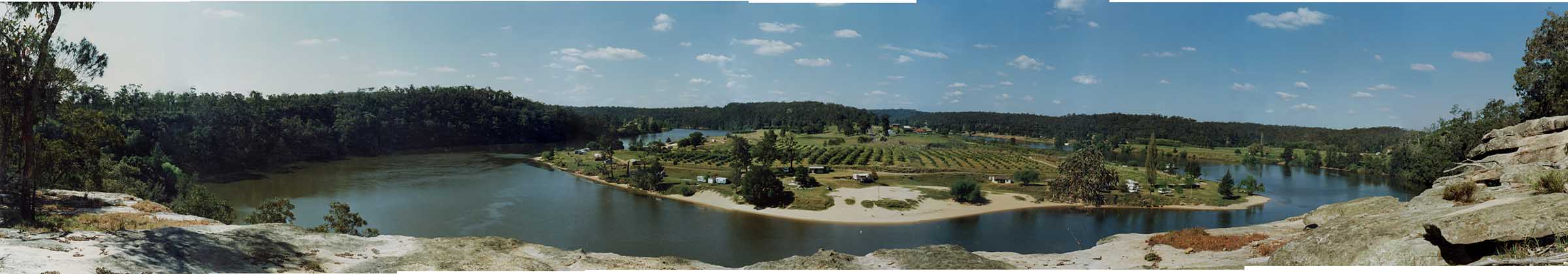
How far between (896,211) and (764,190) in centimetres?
544

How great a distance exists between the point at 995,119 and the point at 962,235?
6462cm

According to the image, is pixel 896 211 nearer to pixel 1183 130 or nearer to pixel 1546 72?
pixel 1546 72

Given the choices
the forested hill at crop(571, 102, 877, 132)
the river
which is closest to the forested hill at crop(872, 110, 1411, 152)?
the forested hill at crop(571, 102, 877, 132)

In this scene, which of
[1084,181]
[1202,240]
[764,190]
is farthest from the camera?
[1084,181]

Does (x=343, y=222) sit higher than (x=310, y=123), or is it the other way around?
(x=310, y=123)

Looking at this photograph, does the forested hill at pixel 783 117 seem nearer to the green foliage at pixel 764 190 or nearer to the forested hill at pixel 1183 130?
the forested hill at pixel 1183 130

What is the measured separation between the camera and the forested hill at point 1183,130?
151 feet

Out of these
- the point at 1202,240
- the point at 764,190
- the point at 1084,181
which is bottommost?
the point at 764,190

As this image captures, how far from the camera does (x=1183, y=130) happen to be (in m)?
51.1

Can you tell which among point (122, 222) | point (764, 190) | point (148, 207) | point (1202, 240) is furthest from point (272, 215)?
point (1202, 240)

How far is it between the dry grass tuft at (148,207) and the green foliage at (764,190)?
1723 cm

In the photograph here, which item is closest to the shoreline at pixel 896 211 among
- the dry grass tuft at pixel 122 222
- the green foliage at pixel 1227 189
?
the green foliage at pixel 1227 189

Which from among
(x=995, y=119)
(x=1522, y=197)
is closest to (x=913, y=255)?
(x=1522, y=197)

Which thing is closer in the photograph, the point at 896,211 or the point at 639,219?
the point at 639,219
